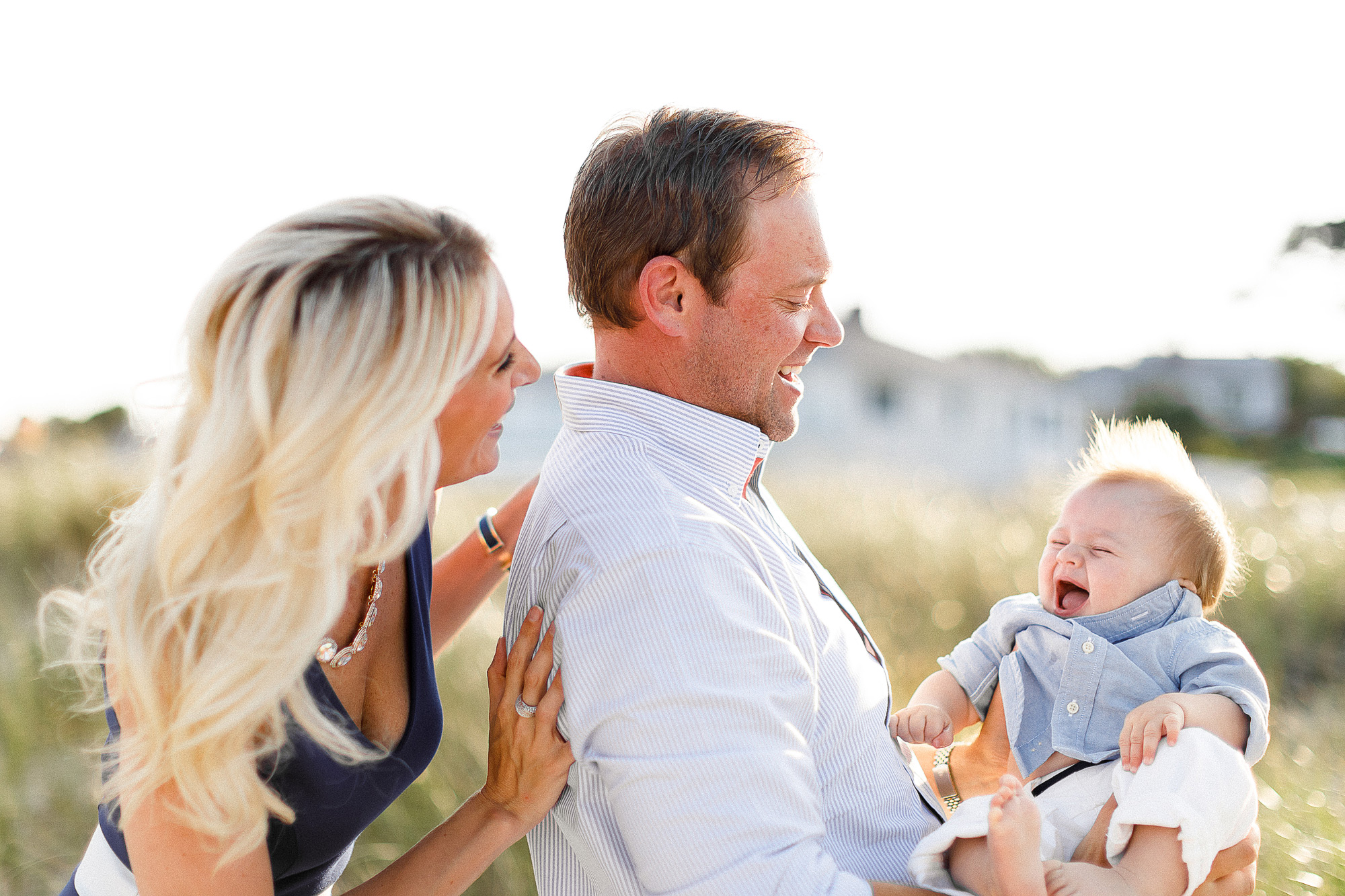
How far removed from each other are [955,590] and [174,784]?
Result: 18.0ft

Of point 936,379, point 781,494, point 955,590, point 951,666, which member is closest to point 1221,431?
point 936,379

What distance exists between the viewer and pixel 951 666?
2.57 m

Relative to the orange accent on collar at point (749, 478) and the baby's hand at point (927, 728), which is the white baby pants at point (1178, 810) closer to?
the baby's hand at point (927, 728)

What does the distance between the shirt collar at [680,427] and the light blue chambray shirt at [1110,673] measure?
917mm

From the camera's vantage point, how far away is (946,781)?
2.65m

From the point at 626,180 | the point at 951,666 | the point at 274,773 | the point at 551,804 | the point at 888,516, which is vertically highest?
the point at 626,180

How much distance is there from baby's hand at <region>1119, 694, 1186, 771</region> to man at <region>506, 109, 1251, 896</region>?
0.44m

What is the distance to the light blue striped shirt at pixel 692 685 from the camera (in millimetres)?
1548

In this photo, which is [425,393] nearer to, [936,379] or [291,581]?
[291,581]

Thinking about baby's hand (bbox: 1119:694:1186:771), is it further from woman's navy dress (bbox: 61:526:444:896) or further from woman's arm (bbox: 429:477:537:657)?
woman's arm (bbox: 429:477:537:657)

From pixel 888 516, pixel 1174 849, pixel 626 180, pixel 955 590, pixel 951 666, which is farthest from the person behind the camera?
pixel 888 516

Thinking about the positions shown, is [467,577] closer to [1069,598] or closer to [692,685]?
[692,685]

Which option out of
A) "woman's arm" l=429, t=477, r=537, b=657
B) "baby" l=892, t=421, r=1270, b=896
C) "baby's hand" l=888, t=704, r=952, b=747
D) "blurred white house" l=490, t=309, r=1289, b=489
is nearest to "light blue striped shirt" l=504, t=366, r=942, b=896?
"baby's hand" l=888, t=704, r=952, b=747

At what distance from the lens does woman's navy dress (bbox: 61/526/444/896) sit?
5.73 feet
